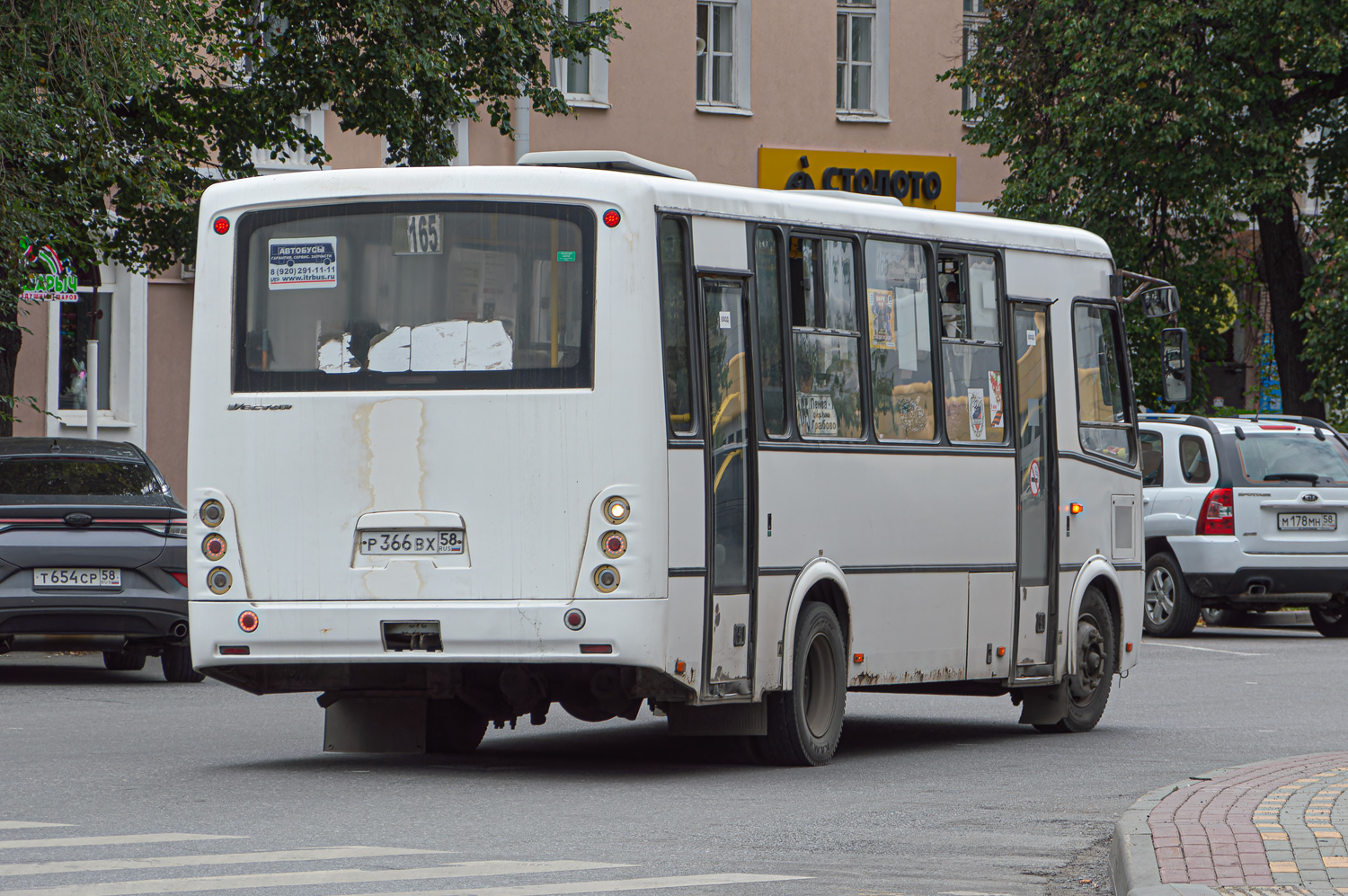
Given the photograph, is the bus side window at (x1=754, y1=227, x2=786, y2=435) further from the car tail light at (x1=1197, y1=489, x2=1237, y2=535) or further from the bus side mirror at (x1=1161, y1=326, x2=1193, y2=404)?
the car tail light at (x1=1197, y1=489, x2=1237, y2=535)

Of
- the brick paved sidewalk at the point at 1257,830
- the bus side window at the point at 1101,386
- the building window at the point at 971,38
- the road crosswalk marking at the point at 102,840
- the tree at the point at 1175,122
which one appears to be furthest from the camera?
the building window at the point at 971,38

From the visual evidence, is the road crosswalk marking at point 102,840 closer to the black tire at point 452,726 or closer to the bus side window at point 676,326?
the bus side window at point 676,326

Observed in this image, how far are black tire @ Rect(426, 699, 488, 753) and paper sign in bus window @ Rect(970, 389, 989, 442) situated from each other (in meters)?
3.09

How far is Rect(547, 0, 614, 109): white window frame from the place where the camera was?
36.3 m

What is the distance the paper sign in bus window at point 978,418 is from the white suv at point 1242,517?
992 centimetres

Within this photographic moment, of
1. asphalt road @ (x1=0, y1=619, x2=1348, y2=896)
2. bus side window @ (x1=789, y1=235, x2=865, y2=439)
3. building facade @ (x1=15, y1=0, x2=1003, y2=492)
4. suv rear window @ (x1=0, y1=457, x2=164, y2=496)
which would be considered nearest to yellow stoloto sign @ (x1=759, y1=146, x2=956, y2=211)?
building facade @ (x1=15, y1=0, x2=1003, y2=492)

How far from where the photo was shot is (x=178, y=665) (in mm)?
17500

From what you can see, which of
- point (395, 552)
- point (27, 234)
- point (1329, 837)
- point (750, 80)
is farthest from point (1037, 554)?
point (750, 80)

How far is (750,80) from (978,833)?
2940 cm

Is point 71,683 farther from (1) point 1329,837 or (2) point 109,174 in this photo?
(1) point 1329,837

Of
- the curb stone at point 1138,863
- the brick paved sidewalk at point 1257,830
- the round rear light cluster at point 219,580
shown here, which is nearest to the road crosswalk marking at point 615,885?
the curb stone at point 1138,863

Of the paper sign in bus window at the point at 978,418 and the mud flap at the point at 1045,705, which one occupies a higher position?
the paper sign in bus window at the point at 978,418

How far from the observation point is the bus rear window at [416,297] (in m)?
10.6

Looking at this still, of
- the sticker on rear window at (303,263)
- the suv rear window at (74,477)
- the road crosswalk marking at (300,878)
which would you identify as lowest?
the road crosswalk marking at (300,878)
